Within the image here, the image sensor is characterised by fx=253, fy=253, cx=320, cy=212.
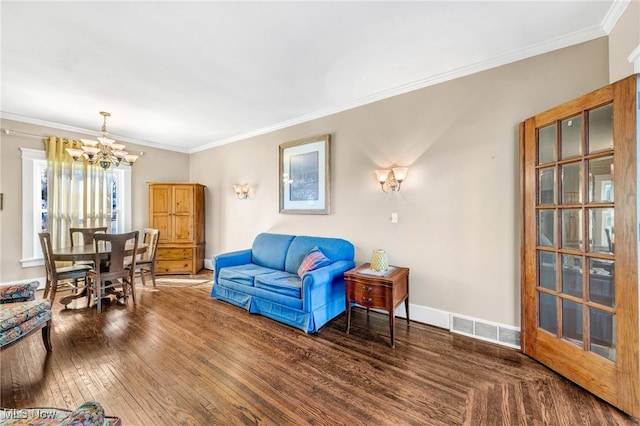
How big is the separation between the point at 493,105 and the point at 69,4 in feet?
12.0

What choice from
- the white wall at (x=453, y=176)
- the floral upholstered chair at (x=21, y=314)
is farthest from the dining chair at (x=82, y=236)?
the white wall at (x=453, y=176)

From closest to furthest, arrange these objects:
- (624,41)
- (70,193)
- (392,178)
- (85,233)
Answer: (624,41) < (392,178) < (85,233) < (70,193)

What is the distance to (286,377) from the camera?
6.55 feet

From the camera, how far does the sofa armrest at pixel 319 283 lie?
271 cm

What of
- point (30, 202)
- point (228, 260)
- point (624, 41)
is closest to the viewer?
point (624, 41)

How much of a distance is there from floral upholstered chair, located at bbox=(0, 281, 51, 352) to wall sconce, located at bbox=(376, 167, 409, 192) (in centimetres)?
354

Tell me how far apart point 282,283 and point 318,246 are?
731mm

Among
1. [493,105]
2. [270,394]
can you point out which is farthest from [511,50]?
[270,394]

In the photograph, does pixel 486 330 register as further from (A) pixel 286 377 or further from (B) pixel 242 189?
(B) pixel 242 189

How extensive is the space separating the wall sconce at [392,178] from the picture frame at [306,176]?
824 millimetres

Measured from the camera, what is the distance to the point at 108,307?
3.41 meters

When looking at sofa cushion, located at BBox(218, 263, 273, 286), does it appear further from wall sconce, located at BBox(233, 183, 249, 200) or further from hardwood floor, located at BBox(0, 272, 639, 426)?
wall sconce, located at BBox(233, 183, 249, 200)

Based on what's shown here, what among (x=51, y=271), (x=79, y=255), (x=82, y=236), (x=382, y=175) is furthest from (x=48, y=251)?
(x=382, y=175)

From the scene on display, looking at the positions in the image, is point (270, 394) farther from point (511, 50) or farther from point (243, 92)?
point (511, 50)
